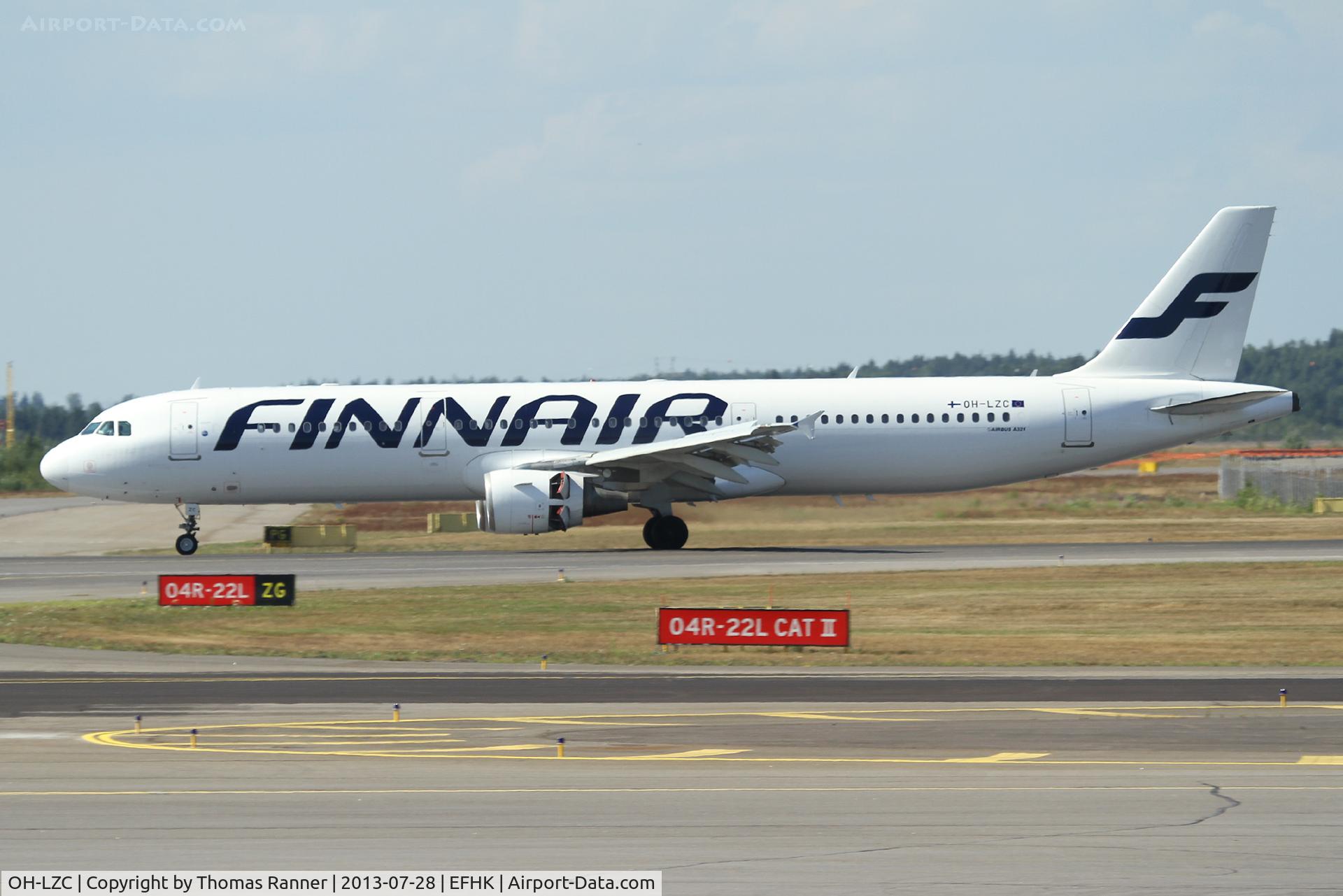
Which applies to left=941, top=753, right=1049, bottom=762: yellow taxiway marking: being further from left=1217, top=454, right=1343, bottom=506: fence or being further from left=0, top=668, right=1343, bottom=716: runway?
left=1217, top=454, right=1343, bottom=506: fence

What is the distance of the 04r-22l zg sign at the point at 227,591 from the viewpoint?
3067cm

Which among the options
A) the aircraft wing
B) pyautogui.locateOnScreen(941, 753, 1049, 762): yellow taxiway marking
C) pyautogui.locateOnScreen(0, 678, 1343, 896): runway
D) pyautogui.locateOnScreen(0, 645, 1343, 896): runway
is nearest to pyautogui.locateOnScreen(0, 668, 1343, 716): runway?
pyautogui.locateOnScreen(0, 645, 1343, 896): runway

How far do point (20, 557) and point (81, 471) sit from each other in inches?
173

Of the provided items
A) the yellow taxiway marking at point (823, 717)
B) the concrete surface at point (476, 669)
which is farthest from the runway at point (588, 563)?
the yellow taxiway marking at point (823, 717)

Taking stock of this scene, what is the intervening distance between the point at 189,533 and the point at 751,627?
24395 mm

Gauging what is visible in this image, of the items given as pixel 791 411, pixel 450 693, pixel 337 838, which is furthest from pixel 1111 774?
pixel 791 411

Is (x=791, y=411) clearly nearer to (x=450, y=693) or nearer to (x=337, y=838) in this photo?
(x=450, y=693)

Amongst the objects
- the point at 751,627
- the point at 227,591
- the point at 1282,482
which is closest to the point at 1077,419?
the point at 1282,482

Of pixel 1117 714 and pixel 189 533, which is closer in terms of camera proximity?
pixel 1117 714

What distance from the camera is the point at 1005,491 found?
181 ft

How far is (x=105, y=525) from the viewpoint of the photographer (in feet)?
195

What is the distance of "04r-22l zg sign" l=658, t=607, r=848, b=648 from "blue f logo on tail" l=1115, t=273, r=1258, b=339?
22129 mm

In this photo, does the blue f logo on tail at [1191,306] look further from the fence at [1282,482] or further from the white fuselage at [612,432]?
the fence at [1282,482]

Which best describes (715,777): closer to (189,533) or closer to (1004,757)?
(1004,757)
